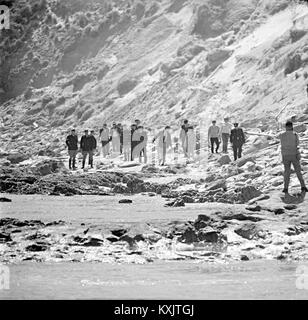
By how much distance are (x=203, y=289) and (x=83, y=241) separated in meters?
3.52

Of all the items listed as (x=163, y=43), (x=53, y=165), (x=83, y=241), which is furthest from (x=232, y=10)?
(x=83, y=241)

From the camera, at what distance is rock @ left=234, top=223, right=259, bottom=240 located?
45.2 ft

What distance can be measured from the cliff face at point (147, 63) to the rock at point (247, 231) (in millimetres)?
15558

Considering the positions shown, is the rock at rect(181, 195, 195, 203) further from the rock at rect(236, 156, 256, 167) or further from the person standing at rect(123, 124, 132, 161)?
the person standing at rect(123, 124, 132, 161)

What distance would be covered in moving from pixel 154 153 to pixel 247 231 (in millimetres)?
19069

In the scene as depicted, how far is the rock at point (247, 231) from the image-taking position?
45.2 ft

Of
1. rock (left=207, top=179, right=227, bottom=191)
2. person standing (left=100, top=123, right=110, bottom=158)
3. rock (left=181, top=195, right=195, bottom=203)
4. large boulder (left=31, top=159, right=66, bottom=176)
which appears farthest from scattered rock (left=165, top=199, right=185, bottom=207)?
person standing (left=100, top=123, right=110, bottom=158)

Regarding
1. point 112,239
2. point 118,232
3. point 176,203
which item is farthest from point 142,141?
point 112,239

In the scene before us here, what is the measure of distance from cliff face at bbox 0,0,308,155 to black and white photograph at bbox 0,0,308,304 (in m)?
0.10

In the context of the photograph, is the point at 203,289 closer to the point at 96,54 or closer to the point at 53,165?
the point at 53,165

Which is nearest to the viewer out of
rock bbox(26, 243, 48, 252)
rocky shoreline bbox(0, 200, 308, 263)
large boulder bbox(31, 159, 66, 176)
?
rocky shoreline bbox(0, 200, 308, 263)

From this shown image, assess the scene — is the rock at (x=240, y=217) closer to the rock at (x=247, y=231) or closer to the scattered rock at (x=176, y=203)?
the rock at (x=247, y=231)

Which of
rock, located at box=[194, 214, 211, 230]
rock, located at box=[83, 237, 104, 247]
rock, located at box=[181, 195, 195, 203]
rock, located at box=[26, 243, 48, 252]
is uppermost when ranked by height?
rock, located at box=[181, 195, 195, 203]

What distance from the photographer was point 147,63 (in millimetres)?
45688
